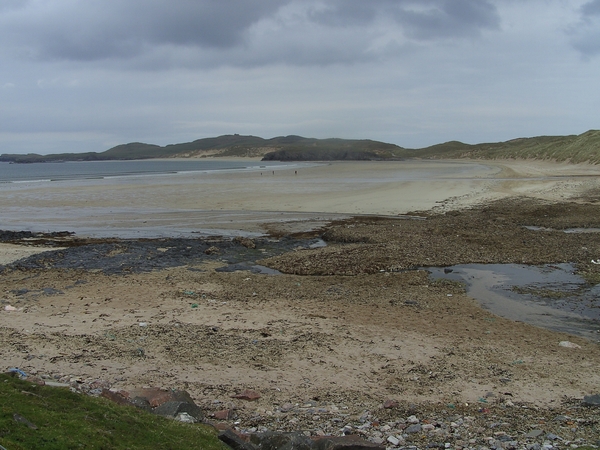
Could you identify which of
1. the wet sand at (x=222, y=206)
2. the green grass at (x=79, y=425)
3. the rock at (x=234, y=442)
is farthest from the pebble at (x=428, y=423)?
the wet sand at (x=222, y=206)

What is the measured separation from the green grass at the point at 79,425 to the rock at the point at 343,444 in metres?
0.98

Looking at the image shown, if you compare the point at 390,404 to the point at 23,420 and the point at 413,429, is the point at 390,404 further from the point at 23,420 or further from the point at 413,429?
the point at 23,420

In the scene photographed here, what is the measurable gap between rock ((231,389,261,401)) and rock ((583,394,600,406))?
4.23 metres

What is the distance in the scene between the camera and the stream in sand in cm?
1027

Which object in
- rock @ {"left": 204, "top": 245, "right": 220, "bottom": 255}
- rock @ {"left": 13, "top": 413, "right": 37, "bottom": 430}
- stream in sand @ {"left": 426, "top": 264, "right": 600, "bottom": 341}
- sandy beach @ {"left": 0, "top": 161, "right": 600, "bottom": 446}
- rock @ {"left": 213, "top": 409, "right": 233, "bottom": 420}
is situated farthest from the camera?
rock @ {"left": 204, "top": 245, "right": 220, "bottom": 255}

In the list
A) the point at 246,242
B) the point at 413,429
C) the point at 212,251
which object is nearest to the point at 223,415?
the point at 413,429

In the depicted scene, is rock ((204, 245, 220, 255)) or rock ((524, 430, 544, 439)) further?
rock ((204, 245, 220, 255))

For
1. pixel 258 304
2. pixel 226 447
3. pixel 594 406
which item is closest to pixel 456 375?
pixel 594 406

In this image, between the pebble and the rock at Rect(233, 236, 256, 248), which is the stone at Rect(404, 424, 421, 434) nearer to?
the pebble

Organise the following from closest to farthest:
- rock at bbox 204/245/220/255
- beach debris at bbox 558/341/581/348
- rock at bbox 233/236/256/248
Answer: beach debris at bbox 558/341/581/348 → rock at bbox 204/245/220/255 → rock at bbox 233/236/256/248

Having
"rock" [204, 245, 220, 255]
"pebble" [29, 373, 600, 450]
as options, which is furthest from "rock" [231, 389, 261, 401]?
"rock" [204, 245, 220, 255]

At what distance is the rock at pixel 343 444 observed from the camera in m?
4.96

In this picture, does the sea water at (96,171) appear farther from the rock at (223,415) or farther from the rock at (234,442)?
the rock at (234,442)

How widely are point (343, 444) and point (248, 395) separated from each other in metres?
2.15
